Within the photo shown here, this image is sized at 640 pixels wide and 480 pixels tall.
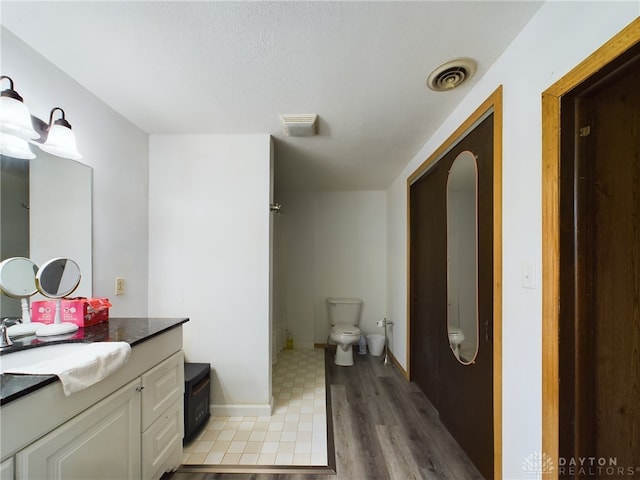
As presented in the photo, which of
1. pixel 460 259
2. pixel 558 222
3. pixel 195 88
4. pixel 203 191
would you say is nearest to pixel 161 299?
pixel 203 191

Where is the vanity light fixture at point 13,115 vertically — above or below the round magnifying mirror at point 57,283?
above

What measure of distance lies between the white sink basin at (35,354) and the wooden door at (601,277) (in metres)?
1.88

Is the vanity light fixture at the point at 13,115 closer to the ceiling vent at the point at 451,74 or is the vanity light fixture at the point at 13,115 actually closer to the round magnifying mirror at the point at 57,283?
the round magnifying mirror at the point at 57,283

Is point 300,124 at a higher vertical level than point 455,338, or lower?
higher

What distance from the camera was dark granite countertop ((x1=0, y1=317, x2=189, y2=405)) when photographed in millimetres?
708

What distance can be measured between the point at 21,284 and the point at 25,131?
0.67 m

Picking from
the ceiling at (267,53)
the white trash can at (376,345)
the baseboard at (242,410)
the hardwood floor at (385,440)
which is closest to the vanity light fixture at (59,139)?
the ceiling at (267,53)

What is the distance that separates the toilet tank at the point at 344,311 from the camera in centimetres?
339

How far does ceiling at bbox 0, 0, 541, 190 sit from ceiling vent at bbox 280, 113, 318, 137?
0.05 m

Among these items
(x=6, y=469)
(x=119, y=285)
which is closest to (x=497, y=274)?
(x=6, y=469)

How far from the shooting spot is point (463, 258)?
5.41 ft

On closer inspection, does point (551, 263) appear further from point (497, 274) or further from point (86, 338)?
point (86, 338)

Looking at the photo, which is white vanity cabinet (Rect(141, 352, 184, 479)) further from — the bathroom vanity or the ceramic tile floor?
the ceramic tile floor
